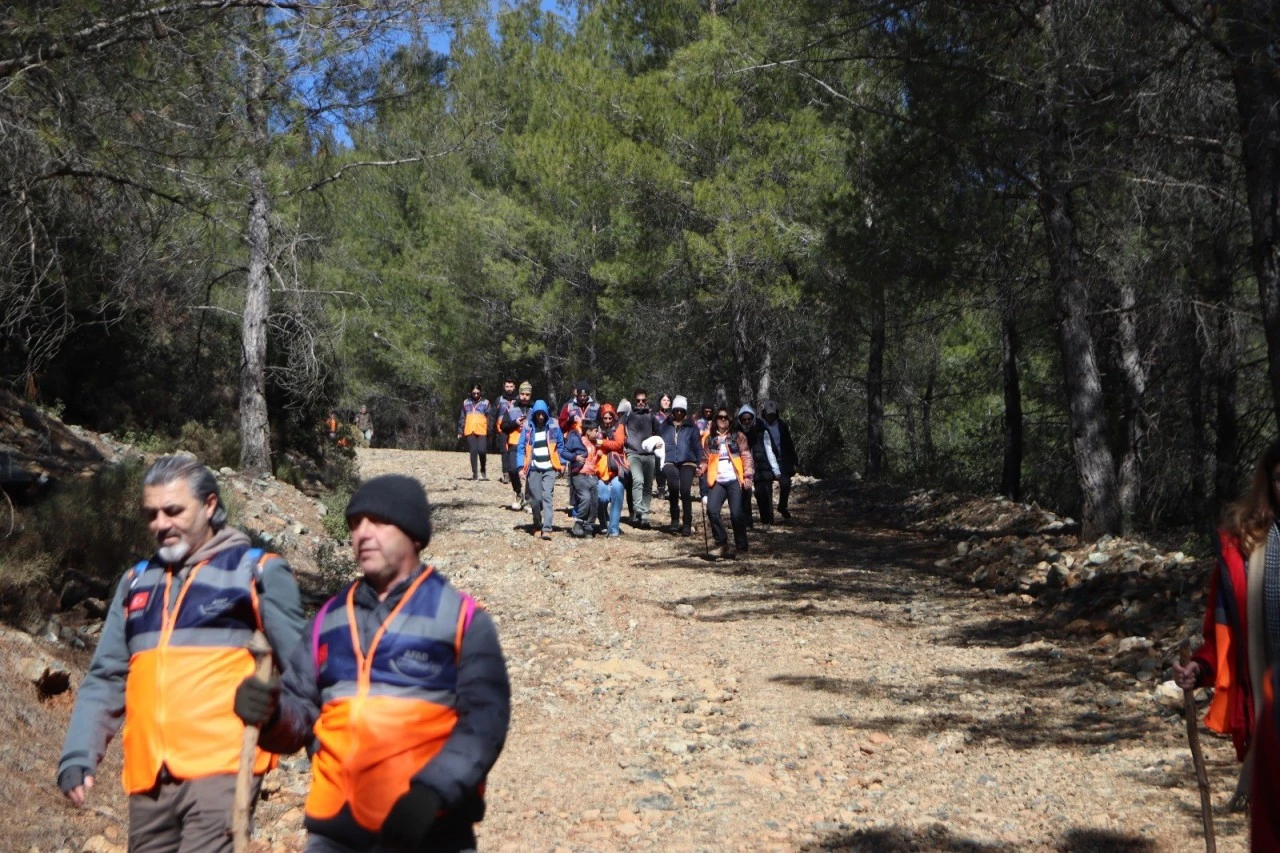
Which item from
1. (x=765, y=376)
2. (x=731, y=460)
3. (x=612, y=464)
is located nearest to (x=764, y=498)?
(x=612, y=464)

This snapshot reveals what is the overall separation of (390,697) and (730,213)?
22433 mm

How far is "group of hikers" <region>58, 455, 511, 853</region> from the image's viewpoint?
326 cm

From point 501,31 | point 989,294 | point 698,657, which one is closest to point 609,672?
point 698,657

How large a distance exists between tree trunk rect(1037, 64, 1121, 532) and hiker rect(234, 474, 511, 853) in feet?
39.2

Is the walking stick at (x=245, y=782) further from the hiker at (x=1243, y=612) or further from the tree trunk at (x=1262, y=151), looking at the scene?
the tree trunk at (x=1262, y=151)

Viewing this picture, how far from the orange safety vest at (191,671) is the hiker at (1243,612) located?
2.94m

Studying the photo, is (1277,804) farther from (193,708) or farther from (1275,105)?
(1275,105)

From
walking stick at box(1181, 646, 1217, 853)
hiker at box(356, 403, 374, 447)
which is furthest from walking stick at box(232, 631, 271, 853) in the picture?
hiker at box(356, 403, 374, 447)

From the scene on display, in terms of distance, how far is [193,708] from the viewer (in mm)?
3715

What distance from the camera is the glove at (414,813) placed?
10.1 ft

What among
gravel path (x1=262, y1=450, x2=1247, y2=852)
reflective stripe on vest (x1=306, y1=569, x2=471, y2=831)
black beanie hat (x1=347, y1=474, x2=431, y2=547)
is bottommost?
gravel path (x1=262, y1=450, x2=1247, y2=852)

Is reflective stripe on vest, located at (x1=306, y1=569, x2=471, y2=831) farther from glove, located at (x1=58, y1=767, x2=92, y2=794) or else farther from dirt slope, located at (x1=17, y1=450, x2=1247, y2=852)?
dirt slope, located at (x1=17, y1=450, x2=1247, y2=852)

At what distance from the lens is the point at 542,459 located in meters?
17.1

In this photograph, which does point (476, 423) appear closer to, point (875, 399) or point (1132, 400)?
point (875, 399)
